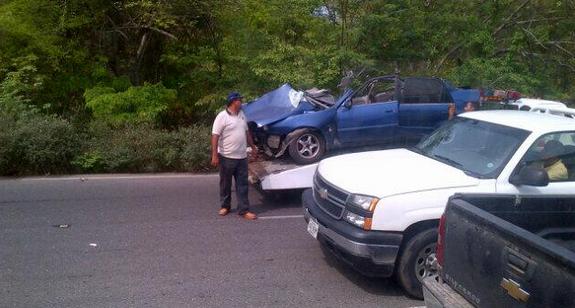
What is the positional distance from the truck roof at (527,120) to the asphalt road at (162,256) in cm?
205

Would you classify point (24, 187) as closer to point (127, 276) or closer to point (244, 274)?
point (127, 276)

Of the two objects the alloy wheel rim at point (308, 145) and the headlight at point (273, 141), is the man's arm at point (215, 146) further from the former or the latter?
the alloy wheel rim at point (308, 145)

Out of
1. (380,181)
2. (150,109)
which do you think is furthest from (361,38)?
(380,181)

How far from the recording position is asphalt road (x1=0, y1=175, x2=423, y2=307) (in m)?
5.43

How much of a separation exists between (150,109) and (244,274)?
8.90m

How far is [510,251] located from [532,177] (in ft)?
7.13

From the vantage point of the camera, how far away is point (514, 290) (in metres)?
3.21

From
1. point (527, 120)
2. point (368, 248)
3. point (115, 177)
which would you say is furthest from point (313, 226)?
point (115, 177)

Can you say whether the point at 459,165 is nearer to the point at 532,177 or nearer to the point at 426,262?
the point at 532,177

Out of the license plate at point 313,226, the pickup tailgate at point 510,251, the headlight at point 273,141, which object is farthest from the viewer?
the headlight at point 273,141

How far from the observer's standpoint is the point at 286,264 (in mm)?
6355

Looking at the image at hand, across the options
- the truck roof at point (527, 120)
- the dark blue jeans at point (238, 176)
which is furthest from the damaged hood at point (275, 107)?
the truck roof at point (527, 120)

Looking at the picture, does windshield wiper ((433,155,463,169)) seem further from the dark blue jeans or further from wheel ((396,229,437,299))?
the dark blue jeans

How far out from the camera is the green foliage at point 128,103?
13.5 meters
